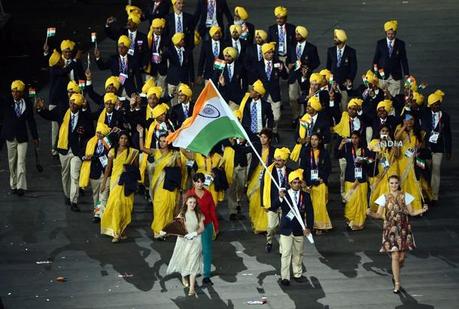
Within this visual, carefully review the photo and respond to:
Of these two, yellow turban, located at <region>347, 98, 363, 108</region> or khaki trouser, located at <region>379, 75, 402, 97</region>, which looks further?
khaki trouser, located at <region>379, 75, 402, 97</region>

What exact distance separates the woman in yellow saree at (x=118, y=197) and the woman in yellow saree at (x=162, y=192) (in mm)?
382

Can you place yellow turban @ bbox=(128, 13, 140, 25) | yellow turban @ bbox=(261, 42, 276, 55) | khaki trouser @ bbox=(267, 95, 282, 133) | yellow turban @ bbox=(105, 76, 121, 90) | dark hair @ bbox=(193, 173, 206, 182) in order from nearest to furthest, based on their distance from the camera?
dark hair @ bbox=(193, 173, 206, 182)
yellow turban @ bbox=(105, 76, 121, 90)
yellow turban @ bbox=(261, 42, 276, 55)
khaki trouser @ bbox=(267, 95, 282, 133)
yellow turban @ bbox=(128, 13, 140, 25)

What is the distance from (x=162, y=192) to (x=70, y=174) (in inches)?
82.0

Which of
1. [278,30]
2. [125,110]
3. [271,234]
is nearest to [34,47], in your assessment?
[278,30]

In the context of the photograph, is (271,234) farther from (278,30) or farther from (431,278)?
(278,30)

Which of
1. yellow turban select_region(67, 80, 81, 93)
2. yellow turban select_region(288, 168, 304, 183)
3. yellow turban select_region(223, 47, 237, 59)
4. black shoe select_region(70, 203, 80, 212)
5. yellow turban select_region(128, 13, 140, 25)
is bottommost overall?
black shoe select_region(70, 203, 80, 212)

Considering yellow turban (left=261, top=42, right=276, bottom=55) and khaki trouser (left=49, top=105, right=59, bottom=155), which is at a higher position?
yellow turban (left=261, top=42, right=276, bottom=55)

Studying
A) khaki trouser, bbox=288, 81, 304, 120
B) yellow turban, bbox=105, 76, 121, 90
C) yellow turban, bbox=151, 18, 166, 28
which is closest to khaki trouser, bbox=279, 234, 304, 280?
yellow turban, bbox=105, 76, 121, 90

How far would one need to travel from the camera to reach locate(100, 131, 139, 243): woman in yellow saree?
81.0ft

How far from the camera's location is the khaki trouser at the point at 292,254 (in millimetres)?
22875

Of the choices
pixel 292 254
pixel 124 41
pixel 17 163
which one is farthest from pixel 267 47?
pixel 292 254

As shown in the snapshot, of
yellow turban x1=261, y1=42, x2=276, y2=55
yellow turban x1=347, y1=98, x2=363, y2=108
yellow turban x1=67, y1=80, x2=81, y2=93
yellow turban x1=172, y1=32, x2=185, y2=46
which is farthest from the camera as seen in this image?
yellow turban x1=172, y1=32, x2=185, y2=46

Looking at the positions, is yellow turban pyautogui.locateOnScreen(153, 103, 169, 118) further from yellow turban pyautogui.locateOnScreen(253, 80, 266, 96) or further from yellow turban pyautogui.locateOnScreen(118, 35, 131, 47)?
yellow turban pyautogui.locateOnScreen(118, 35, 131, 47)

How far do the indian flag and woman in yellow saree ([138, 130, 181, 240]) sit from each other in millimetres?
1605
